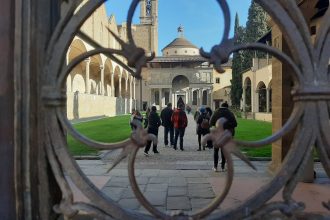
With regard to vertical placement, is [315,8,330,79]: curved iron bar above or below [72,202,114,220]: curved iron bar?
above

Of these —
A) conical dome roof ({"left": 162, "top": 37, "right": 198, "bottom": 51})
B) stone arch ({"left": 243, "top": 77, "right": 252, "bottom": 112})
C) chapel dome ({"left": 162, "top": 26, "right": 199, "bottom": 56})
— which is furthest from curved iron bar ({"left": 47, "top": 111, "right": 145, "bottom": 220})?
conical dome roof ({"left": 162, "top": 37, "right": 198, "bottom": 51})

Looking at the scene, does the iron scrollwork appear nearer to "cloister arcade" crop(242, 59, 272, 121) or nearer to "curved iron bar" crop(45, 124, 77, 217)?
"curved iron bar" crop(45, 124, 77, 217)

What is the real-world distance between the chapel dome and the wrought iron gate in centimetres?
9106

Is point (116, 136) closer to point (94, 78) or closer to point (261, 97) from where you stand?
point (261, 97)

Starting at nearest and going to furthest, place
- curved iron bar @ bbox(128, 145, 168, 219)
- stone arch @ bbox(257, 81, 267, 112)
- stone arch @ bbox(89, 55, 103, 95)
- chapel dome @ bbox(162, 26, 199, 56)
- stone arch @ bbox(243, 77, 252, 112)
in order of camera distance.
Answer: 1. curved iron bar @ bbox(128, 145, 168, 219)
2. stone arch @ bbox(257, 81, 267, 112)
3. stone arch @ bbox(243, 77, 252, 112)
4. stone arch @ bbox(89, 55, 103, 95)
5. chapel dome @ bbox(162, 26, 199, 56)

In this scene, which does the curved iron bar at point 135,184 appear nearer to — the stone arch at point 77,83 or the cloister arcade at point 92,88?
the cloister arcade at point 92,88

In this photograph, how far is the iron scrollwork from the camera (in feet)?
4.71

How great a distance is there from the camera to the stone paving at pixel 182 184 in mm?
5301

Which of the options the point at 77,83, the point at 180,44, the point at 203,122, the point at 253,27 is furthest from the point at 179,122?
the point at 180,44

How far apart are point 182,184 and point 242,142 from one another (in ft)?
19.0

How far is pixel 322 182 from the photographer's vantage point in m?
6.75

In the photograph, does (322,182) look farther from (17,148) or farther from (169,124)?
(169,124)

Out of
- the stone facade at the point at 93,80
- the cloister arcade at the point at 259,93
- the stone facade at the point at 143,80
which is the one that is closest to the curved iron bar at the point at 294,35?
the stone facade at the point at 93,80

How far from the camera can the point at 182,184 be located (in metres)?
7.07
